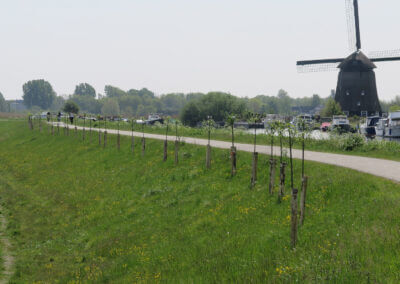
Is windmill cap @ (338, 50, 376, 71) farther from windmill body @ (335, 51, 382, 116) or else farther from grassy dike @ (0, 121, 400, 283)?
grassy dike @ (0, 121, 400, 283)

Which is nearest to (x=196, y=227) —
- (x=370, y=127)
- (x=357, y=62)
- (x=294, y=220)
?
(x=294, y=220)

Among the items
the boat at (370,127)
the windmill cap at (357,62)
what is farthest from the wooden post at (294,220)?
the windmill cap at (357,62)

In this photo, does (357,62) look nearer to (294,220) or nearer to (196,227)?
(196,227)

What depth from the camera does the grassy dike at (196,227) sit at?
9727mm

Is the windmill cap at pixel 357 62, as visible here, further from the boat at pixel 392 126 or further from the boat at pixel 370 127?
the boat at pixel 392 126

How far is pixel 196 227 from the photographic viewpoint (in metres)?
14.7

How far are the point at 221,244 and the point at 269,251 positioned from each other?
209 cm

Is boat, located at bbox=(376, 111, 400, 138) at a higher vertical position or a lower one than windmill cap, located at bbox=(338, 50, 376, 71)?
lower

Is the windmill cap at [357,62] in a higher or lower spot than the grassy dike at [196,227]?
higher

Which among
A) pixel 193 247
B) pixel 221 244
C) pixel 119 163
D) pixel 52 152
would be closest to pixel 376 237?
pixel 221 244

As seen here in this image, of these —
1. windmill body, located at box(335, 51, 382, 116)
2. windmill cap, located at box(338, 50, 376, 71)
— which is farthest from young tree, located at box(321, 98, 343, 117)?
windmill cap, located at box(338, 50, 376, 71)

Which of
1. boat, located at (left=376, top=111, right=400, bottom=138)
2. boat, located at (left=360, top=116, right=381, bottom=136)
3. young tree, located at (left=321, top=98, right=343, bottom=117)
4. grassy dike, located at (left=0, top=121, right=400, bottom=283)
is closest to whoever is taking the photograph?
grassy dike, located at (left=0, top=121, right=400, bottom=283)

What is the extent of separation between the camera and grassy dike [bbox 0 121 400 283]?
31.9 feet

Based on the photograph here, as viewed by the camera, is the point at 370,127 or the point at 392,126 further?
the point at 370,127
